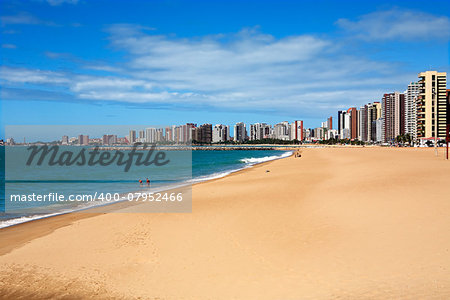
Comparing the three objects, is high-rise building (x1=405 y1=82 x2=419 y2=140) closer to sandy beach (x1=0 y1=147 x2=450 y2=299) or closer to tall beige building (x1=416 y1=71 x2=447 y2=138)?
tall beige building (x1=416 y1=71 x2=447 y2=138)

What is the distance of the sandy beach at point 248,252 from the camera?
19.2 feet

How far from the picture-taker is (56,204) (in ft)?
58.6

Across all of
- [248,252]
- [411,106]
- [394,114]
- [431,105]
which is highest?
[411,106]

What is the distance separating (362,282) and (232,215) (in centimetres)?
650

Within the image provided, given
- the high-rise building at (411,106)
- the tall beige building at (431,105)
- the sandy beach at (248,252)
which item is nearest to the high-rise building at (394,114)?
the high-rise building at (411,106)

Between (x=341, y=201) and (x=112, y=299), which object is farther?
(x=341, y=201)

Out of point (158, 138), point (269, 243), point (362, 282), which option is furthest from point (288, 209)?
point (158, 138)

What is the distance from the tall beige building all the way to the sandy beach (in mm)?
106893

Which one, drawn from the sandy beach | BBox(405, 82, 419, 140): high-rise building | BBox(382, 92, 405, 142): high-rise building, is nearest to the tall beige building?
BBox(405, 82, 419, 140): high-rise building

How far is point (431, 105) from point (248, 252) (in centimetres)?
11614

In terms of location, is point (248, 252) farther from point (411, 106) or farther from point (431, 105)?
point (411, 106)

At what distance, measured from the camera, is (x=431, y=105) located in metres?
101

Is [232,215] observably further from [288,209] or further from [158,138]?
[158,138]

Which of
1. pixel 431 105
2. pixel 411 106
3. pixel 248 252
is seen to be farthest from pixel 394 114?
pixel 248 252
